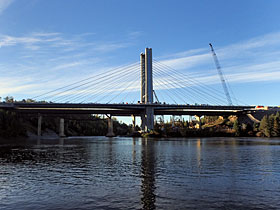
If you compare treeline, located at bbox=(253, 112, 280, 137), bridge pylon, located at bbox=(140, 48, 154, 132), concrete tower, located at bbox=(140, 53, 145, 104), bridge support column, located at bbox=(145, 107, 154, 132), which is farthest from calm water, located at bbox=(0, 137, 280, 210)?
treeline, located at bbox=(253, 112, 280, 137)

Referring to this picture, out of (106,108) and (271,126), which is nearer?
(271,126)

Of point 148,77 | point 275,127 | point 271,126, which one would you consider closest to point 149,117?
point 148,77

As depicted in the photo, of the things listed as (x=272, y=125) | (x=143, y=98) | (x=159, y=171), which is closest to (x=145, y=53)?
(x=143, y=98)

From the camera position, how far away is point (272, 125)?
15575 centimetres

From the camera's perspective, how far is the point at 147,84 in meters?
154

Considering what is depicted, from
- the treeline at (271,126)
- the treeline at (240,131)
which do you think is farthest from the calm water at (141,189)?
the treeline at (271,126)

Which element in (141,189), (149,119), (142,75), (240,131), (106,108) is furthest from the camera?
(240,131)

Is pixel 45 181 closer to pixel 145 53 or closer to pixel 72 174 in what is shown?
pixel 72 174

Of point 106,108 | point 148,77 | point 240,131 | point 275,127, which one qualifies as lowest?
point 240,131

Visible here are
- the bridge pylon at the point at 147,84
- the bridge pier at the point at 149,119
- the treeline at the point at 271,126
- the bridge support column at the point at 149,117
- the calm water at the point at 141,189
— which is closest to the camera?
the calm water at the point at 141,189

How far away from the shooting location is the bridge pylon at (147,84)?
156m

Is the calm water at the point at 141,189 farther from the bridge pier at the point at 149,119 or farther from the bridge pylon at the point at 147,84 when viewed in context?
the bridge pier at the point at 149,119

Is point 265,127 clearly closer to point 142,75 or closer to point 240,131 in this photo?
point 240,131

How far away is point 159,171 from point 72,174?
30.0 feet
